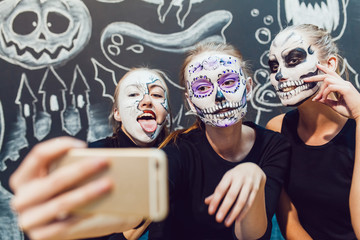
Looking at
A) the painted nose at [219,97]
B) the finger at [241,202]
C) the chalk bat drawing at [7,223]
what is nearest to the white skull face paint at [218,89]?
the painted nose at [219,97]

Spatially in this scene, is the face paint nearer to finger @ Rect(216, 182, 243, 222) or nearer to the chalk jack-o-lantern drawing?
finger @ Rect(216, 182, 243, 222)

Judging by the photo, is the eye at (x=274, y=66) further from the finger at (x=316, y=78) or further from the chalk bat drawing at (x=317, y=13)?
the chalk bat drawing at (x=317, y=13)

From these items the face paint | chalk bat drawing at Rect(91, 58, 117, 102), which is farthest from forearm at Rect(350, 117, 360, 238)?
chalk bat drawing at Rect(91, 58, 117, 102)

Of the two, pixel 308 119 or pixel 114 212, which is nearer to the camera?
pixel 114 212

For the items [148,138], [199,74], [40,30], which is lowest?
[148,138]

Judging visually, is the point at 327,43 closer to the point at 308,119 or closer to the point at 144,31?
the point at 308,119

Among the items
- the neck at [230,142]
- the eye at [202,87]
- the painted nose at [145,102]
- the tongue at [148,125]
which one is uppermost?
the eye at [202,87]

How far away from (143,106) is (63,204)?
74 centimetres

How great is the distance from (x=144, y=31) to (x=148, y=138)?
0.78 meters

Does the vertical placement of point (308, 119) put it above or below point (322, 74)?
below

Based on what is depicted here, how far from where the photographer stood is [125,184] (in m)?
0.35

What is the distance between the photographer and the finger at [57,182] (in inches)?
13.3

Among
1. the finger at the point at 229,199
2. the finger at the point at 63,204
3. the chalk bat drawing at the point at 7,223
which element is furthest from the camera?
the chalk bat drawing at the point at 7,223

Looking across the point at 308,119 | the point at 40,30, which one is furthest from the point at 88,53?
the point at 308,119
